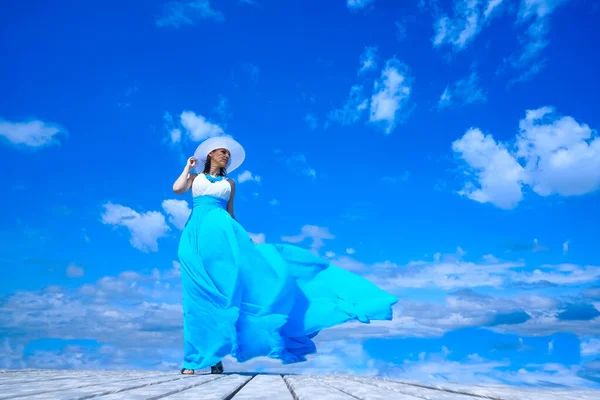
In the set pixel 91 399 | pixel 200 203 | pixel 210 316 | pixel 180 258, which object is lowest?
pixel 91 399

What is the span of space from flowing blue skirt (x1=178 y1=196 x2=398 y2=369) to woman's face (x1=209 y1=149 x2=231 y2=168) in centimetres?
65

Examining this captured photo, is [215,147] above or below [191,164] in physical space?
above

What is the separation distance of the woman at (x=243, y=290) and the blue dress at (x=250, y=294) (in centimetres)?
1

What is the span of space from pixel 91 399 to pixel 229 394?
0.69 metres

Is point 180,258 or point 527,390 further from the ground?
point 180,258

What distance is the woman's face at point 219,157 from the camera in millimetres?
7512

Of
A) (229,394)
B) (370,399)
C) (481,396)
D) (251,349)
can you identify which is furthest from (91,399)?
(251,349)

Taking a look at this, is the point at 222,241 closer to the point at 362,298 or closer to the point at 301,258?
the point at 301,258

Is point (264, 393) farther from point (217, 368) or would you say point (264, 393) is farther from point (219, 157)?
point (219, 157)

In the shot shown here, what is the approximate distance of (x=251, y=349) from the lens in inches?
237

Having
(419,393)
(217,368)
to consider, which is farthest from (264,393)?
(217,368)

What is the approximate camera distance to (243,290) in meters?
6.47

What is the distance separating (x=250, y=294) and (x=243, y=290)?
0.10 metres

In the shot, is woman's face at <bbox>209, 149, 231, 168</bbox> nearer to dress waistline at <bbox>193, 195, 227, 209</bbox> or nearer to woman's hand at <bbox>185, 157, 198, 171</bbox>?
woman's hand at <bbox>185, 157, 198, 171</bbox>
